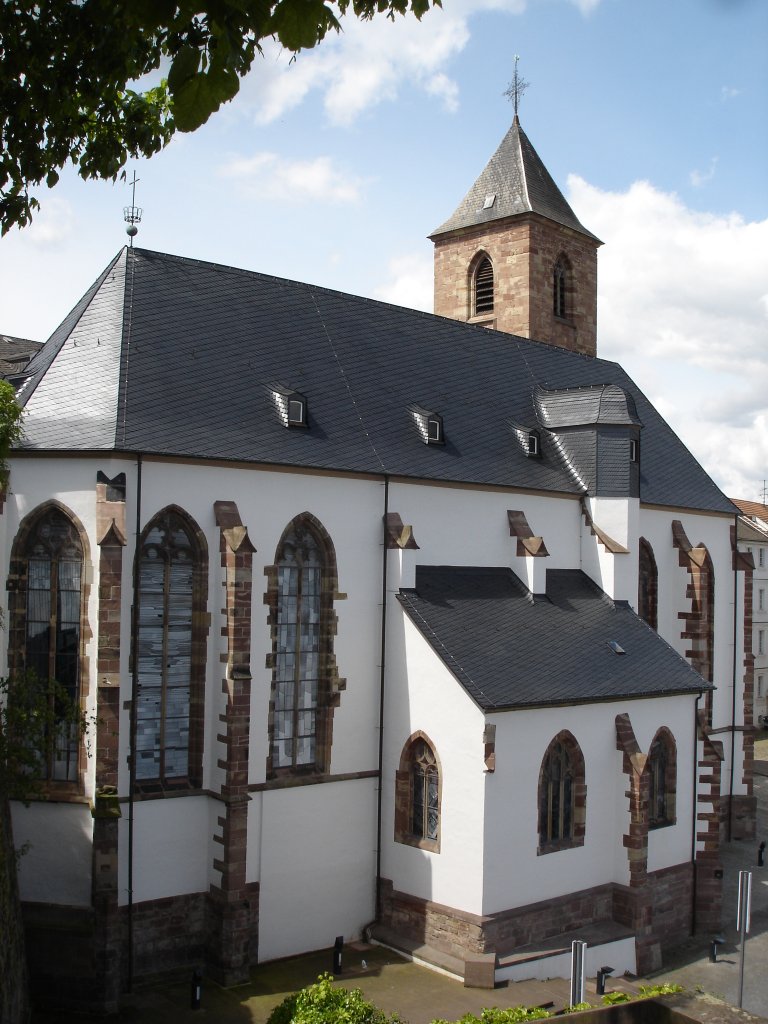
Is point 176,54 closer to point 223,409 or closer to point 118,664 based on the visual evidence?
point 118,664

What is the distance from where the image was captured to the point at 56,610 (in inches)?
653

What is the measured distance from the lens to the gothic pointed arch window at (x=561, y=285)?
103 ft

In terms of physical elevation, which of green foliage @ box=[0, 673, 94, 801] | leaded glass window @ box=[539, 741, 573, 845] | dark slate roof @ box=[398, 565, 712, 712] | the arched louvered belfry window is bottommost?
leaded glass window @ box=[539, 741, 573, 845]

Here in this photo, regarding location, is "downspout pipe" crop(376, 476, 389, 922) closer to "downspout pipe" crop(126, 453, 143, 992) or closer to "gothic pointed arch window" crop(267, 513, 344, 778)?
"gothic pointed arch window" crop(267, 513, 344, 778)

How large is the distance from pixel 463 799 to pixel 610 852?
370cm

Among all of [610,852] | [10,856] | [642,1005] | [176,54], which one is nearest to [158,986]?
[10,856]

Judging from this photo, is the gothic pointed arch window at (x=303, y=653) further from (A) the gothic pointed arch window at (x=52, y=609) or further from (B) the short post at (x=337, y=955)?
(A) the gothic pointed arch window at (x=52, y=609)

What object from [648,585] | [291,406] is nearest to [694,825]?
[648,585]

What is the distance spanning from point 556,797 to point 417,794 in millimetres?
2498

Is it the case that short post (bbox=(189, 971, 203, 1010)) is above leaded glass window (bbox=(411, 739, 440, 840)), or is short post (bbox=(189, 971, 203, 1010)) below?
below

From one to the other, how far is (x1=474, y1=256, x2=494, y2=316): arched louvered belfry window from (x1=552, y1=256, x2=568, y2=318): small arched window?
6.47ft

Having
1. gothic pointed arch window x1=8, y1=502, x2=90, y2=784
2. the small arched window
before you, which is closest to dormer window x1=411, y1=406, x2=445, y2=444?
gothic pointed arch window x1=8, y1=502, x2=90, y2=784

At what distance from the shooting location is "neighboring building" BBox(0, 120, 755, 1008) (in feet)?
53.2

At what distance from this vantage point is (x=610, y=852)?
1908 cm
